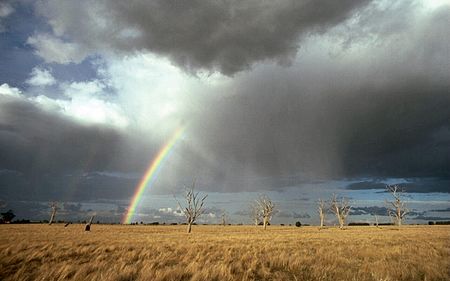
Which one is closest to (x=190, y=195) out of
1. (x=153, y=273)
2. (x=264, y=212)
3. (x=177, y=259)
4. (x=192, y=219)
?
(x=192, y=219)

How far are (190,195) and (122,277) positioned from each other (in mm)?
55112

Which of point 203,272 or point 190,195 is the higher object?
point 190,195

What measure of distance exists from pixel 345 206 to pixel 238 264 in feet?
305

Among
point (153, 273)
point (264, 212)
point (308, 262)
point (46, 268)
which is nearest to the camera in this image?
point (153, 273)

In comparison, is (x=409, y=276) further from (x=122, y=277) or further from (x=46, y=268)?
(x=46, y=268)

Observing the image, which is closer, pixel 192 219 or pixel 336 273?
pixel 336 273

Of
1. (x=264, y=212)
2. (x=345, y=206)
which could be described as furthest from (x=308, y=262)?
(x=345, y=206)

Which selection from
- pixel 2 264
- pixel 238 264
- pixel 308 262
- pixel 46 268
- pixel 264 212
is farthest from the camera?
pixel 264 212

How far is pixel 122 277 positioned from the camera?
8.64 metres

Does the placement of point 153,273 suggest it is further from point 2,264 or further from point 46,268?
point 2,264

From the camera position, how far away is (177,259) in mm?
13133

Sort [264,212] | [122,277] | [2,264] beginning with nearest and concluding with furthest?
[122,277] → [2,264] → [264,212]

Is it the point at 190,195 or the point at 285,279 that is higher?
the point at 190,195

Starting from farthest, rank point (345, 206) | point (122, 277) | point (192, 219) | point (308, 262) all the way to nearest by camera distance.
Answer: point (345, 206) → point (192, 219) → point (308, 262) → point (122, 277)
